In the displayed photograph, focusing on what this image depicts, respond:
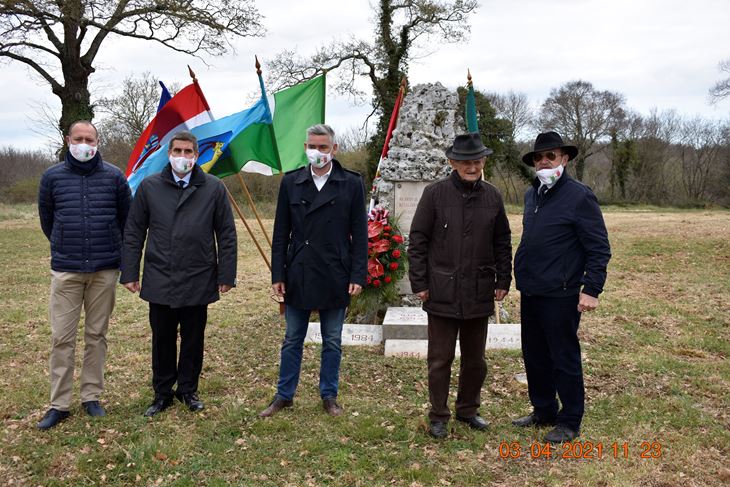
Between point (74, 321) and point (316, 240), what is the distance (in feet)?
6.42

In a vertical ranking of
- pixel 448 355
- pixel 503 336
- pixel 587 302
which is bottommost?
pixel 503 336

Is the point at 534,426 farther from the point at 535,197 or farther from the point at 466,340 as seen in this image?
the point at 535,197

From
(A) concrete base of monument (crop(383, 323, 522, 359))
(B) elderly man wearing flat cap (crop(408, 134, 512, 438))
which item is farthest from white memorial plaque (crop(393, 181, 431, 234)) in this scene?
(B) elderly man wearing flat cap (crop(408, 134, 512, 438))

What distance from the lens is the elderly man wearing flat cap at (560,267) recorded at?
412 cm

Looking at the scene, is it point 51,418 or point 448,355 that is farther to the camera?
point 51,418

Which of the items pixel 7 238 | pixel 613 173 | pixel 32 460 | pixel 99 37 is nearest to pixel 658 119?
pixel 613 173

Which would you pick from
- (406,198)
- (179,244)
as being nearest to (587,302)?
(179,244)

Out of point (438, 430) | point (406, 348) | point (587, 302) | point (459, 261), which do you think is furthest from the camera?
point (406, 348)

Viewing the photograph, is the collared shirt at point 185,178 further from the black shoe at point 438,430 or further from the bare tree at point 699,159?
the bare tree at point 699,159

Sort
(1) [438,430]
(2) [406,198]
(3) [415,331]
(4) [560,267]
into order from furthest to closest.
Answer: (2) [406,198]
(3) [415,331]
(1) [438,430]
(4) [560,267]

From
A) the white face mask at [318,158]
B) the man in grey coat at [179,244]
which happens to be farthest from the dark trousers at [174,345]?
the white face mask at [318,158]

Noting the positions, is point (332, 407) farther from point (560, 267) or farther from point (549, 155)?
point (549, 155)

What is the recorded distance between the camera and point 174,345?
485 centimetres

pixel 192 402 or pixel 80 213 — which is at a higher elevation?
pixel 80 213
